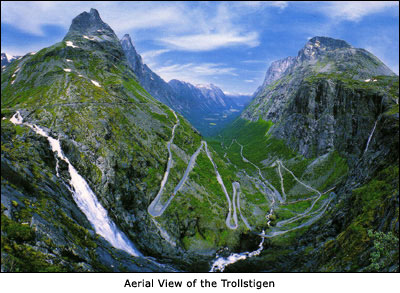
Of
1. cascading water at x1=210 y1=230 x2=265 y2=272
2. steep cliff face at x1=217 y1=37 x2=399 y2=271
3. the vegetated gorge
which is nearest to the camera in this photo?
the vegetated gorge

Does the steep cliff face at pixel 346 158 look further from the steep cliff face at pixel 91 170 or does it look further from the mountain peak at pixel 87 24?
the mountain peak at pixel 87 24

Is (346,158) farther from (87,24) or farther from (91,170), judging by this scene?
(87,24)

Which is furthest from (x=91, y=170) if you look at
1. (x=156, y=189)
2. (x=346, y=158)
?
(x=346, y=158)

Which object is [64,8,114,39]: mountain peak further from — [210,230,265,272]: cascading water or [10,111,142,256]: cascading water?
[210,230,265,272]: cascading water

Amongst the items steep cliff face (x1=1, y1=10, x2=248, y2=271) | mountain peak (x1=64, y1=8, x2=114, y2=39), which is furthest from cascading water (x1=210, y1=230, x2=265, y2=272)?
mountain peak (x1=64, y1=8, x2=114, y2=39)

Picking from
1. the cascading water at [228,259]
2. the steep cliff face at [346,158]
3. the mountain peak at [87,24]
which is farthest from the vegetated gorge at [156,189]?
the mountain peak at [87,24]

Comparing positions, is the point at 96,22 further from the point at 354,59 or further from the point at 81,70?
the point at 354,59
